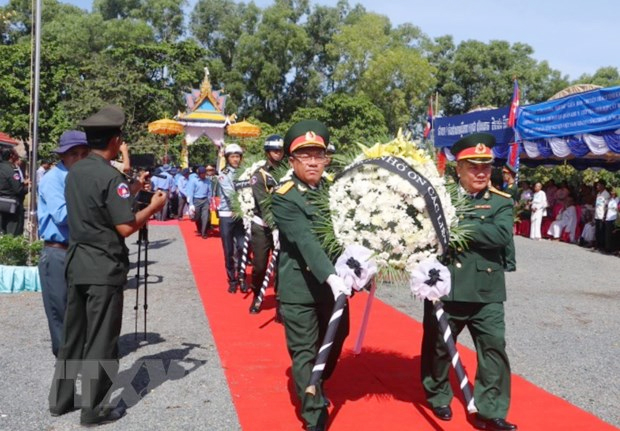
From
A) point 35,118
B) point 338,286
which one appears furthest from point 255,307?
point 35,118

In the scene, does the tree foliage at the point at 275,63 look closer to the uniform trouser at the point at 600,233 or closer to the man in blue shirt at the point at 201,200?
the man in blue shirt at the point at 201,200

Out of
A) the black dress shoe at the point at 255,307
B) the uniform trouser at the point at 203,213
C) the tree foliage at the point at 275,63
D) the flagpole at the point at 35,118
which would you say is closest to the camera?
the black dress shoe at the point at 255,307

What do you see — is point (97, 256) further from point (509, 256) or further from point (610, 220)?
point (610, 220)

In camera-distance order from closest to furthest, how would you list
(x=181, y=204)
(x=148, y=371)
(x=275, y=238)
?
(x=148, y=371) < (x=275, y=238) < (x=181, y=204)

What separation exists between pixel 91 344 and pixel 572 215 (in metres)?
16.1

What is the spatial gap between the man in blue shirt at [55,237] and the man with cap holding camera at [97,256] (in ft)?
2.50

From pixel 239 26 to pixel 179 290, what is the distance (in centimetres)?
3978

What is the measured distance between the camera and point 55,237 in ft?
15.4

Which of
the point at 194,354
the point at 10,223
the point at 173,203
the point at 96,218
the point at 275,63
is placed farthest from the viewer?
the point at 275,63

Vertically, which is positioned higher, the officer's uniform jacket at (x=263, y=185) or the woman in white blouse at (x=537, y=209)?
the officer's uniform jacket at (x=263, y=185)

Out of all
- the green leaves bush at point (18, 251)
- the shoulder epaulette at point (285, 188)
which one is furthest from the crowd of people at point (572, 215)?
the shoulder epaulette at point (285, 188)

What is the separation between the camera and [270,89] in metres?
44.0

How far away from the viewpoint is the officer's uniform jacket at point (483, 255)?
3961mm

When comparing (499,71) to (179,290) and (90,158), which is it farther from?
(90,158)
